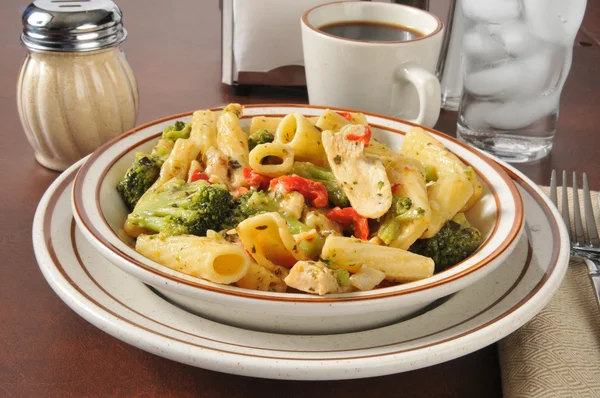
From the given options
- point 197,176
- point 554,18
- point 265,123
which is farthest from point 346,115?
point 554,18

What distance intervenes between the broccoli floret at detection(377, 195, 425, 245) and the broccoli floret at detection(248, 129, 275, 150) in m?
0.36

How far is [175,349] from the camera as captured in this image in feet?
2.96

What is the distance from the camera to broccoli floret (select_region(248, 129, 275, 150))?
1.44m

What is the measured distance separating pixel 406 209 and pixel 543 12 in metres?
0.80

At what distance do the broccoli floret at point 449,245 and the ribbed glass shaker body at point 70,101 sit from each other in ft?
3.09

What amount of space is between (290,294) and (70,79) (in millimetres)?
1016

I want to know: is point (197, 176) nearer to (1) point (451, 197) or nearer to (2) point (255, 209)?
(2) point (255, 209)

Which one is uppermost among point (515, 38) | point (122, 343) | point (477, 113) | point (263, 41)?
point (515, 38)

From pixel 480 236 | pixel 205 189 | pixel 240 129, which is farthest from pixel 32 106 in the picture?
pixel 480 236

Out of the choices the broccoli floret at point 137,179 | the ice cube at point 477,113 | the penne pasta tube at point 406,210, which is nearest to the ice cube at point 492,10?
the ice cube at point 477,113

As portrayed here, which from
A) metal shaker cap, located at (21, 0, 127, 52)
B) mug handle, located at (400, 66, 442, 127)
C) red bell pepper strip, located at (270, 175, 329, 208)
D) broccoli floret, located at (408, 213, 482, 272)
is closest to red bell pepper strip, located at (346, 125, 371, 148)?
red bell pepper strip, located at (270, 175, 329, 208)

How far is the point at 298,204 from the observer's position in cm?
121

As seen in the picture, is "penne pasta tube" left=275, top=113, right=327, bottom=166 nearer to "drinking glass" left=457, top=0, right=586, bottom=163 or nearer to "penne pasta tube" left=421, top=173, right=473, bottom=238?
"penne pasta tube" left=421, top=173, right=473, bottom=238

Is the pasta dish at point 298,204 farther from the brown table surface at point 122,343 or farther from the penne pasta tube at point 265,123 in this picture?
the brown table surface at point 122,343
